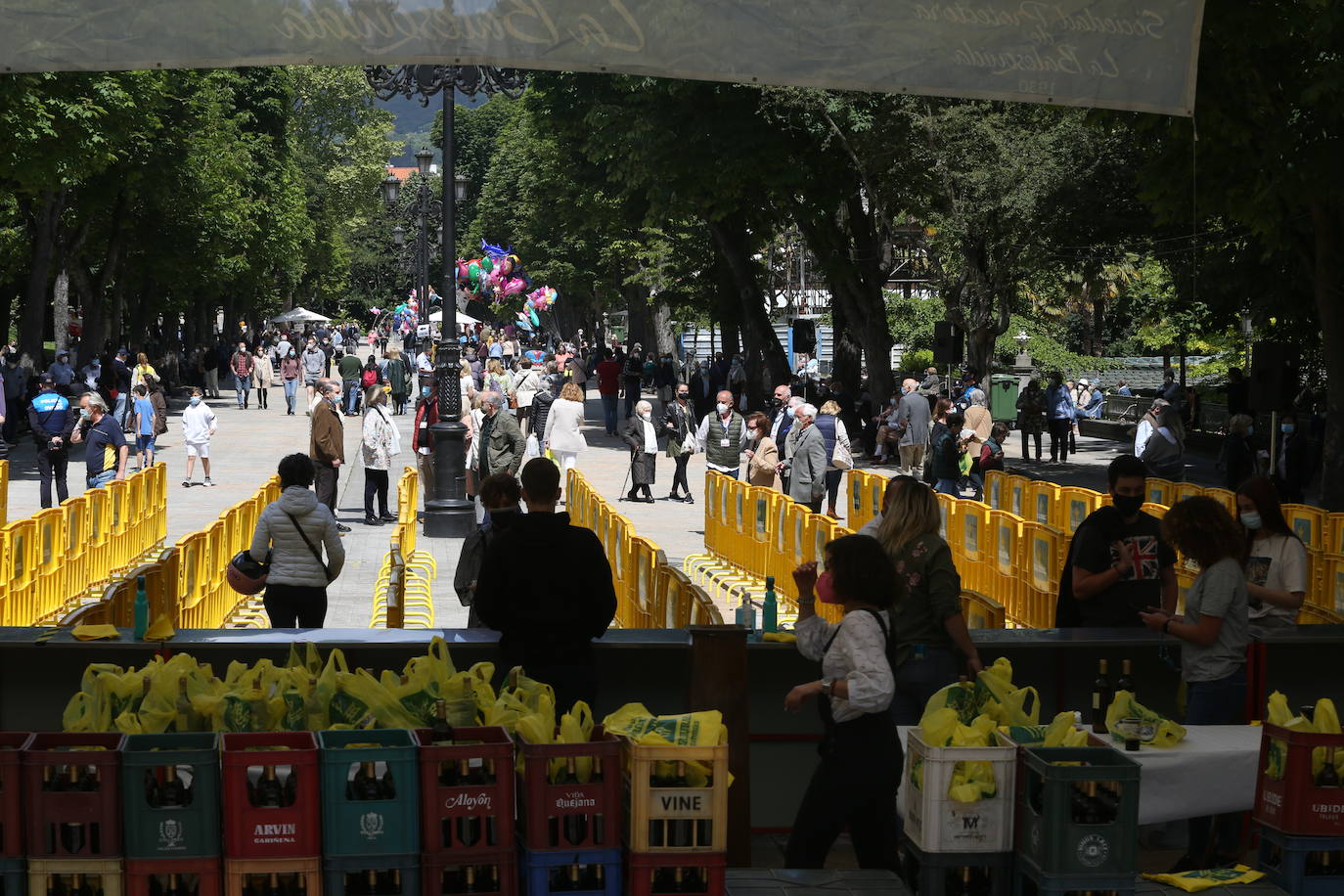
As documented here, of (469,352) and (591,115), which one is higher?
(591,115)

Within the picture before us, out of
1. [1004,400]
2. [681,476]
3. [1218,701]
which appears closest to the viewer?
[1218,701]

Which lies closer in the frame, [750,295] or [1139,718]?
[1139,718]

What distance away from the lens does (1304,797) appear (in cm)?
593

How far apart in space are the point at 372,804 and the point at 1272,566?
502 cm

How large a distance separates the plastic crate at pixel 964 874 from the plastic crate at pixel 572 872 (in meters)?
1.11

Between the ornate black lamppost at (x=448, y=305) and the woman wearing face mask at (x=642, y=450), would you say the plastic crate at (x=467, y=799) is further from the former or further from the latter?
the woman wearing face mask at (x=642, y=450)

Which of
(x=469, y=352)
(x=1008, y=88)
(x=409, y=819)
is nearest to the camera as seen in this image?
(x=409, y=819)

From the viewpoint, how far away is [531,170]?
7669cm

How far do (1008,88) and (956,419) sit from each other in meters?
14.0

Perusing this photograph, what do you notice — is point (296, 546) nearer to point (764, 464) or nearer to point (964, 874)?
point (964, 874)

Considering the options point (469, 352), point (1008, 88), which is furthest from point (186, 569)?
point (469, 352)

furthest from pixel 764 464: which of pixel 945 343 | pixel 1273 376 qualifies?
pixel 945 343

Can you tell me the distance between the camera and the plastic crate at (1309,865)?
5.89 meters

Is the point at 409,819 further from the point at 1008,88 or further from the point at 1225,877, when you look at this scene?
the point at 1008,88
